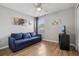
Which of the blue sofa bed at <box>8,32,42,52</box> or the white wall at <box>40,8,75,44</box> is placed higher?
the white wall at <box>40,8,75,44</box>

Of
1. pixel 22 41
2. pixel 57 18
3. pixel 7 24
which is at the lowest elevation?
pixel 22 41

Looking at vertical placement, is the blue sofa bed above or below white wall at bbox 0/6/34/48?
below

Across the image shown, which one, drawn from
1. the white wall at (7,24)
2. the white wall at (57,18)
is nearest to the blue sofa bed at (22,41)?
the white wall at (7,24)

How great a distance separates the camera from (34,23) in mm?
1673

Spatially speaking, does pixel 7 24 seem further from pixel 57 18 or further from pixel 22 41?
pixel 57 18

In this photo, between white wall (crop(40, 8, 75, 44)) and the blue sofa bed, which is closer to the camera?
white wall (crop(40, 8, 75, 44))

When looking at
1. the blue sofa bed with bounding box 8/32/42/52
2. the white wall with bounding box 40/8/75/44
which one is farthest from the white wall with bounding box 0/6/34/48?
the white wall with bounding box 40/8/75/44

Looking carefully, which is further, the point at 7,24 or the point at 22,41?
the point at 22,41

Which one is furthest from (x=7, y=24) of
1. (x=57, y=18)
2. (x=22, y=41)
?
(x=57, y=18)

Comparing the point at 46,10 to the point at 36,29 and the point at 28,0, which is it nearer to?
the point at 36,29

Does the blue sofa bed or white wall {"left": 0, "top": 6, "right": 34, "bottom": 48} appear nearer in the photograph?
white wall {"left": 0, "top": 6, "right": 34, "bottom": 48}

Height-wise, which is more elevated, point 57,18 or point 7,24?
point 57,18

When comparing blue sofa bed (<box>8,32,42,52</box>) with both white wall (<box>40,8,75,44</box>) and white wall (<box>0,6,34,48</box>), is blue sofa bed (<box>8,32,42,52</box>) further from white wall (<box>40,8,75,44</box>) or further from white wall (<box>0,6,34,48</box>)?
white wall (<box>40,8,75,44</box>)

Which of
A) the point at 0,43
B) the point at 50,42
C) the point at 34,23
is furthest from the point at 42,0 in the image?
the point at 0,43
